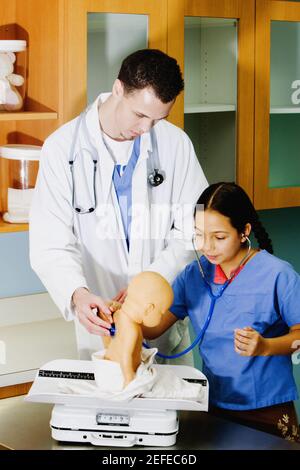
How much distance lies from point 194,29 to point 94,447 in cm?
153

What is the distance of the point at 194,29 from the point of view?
8.80 feet

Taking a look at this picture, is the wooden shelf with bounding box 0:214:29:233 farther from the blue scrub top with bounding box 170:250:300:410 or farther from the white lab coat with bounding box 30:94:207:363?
the blue scrub top with bounding box 170:250:300:410

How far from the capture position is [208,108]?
8.91ft

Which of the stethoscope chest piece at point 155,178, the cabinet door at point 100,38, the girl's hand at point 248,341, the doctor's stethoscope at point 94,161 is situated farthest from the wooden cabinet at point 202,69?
the girl's hand at point 248,341

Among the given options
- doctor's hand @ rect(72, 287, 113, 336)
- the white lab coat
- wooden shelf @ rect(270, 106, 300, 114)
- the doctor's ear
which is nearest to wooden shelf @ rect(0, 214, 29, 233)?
the white lab coat

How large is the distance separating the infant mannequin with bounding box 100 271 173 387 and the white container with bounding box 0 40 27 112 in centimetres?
98

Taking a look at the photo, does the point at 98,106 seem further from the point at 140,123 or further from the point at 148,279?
the point at 148,279

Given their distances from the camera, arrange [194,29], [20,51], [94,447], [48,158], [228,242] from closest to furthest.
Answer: [94,447], [228,242], [48,158], [20,51], [194,29]

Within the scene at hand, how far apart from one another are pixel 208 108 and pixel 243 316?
0.99m

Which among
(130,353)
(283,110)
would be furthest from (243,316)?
(283,110)

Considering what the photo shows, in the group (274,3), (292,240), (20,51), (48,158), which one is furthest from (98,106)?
(292,240)

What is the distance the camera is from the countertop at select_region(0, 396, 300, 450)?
1.63 m

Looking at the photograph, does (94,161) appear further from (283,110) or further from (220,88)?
(283,110)

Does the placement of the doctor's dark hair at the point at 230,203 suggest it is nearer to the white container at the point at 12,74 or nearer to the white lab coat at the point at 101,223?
the white lab coat at the point at 101,223
